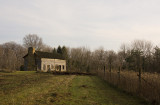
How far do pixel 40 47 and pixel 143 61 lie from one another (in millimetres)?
40179

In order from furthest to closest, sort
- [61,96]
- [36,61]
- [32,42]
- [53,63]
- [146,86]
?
1. [32,42]
2. [53,63]
3. [36,61]
4. [61,96]
5. [146,86]

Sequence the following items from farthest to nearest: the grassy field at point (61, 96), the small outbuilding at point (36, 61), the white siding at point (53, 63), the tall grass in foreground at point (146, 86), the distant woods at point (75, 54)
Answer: the distant woods at point (75, 54) → the white siding at point (53, 63) → the small outbuilding at point (36, 61) → the tall grass in foreground at point (146, 86) → the grassy field at point (61, 96)

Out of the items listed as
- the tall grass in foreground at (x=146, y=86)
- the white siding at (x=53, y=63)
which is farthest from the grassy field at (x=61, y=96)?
the white siding at (x=53, y=63)

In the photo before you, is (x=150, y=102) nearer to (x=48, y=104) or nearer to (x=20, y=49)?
(x=48, y=104)

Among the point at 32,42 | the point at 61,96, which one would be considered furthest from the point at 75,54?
the point at 61,96

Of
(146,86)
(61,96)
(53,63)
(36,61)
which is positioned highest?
(36,61)

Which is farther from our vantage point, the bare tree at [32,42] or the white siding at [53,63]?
the bare tree at [32,42]

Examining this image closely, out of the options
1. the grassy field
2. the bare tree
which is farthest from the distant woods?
the grassy field

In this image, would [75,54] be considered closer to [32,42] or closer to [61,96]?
[32,42]

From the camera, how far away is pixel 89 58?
59.6 meters

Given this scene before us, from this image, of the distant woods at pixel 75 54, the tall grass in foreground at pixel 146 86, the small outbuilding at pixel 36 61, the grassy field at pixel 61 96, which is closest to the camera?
the grassy field at pixel 61 96

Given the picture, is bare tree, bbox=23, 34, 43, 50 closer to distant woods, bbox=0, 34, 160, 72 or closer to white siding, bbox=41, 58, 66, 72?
distant woods, bbox=0, 34, 160, 72

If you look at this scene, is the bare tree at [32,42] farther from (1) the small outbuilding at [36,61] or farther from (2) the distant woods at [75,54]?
(1) the small outbuilding at [36,61]

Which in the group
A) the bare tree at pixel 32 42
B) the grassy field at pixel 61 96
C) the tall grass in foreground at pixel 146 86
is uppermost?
the bare tree at pixel 32 42
